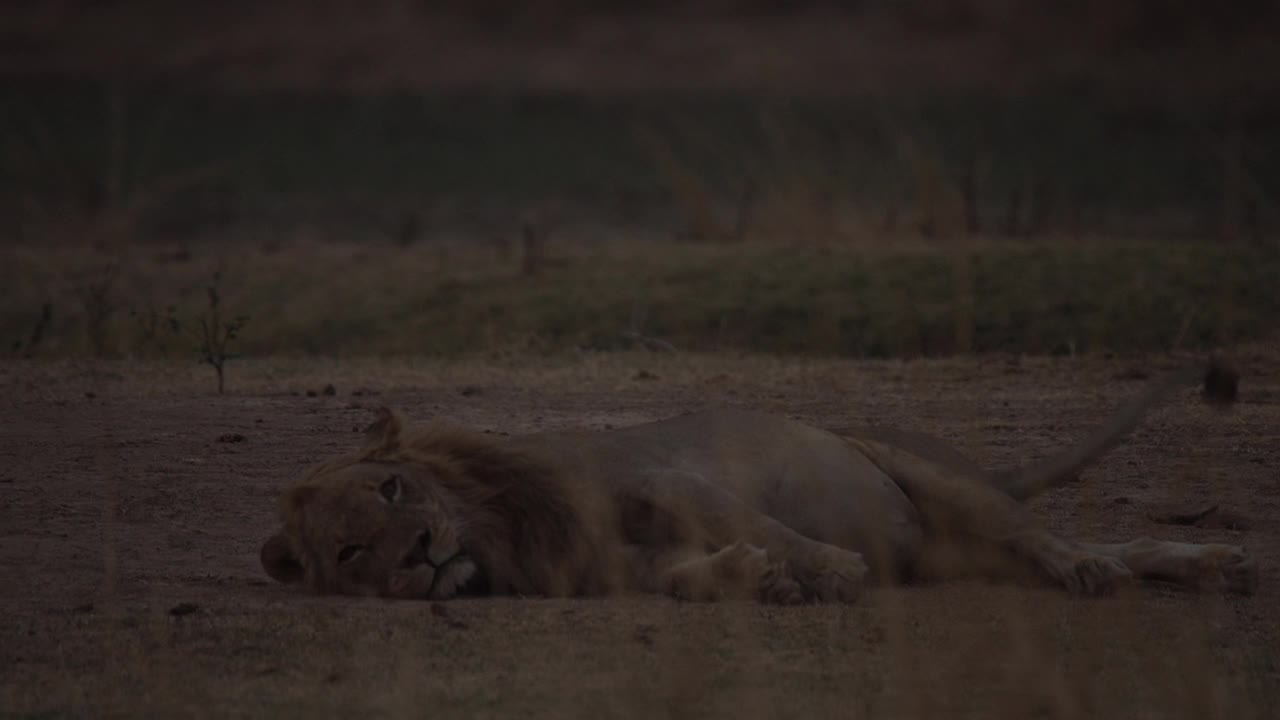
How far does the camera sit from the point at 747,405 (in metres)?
9.08

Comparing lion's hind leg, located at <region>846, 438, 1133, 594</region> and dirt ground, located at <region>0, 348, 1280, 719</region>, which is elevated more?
lion's hind leg, located at <region>846, 438, 1133, 594</region>

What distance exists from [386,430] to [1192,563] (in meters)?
2.28

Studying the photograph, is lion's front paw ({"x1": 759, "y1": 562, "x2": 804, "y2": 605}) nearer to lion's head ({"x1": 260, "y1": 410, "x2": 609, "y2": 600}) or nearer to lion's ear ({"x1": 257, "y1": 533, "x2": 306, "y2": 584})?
lion's head ({"x1": 260, "y1": 410, "x2": 609, "y2": 600})

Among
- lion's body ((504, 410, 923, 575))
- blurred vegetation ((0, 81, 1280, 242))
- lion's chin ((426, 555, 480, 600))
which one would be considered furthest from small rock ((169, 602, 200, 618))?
blurred vegetation ((0, 81, 1280, 242))

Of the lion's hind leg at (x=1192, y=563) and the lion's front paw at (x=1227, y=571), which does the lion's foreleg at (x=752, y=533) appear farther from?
the lion's front paw at (x=1227, y=571)

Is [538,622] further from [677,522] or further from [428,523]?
[677,522]

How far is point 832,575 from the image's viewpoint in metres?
5.10

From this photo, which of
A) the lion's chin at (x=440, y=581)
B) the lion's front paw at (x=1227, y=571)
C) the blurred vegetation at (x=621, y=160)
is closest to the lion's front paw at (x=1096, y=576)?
the lion's front paw at (x=1227, y=571)

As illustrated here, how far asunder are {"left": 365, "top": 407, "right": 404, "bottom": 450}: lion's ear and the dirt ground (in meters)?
0.47

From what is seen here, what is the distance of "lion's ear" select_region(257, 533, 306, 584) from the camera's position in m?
5.23

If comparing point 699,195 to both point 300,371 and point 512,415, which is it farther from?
point 512,415

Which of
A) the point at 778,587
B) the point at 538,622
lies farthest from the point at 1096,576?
the point at 538,622

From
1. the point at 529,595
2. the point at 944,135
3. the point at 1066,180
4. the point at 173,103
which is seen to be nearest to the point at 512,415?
the point at 529,595

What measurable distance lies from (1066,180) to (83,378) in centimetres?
1723
